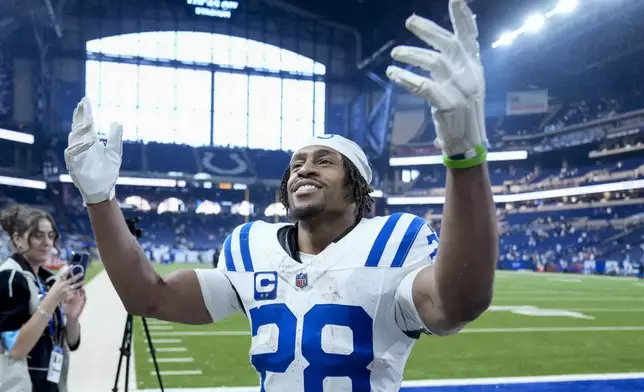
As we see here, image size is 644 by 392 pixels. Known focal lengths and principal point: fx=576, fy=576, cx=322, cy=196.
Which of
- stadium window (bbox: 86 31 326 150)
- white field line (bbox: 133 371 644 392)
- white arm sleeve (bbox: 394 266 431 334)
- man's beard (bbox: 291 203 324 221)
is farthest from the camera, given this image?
stadium window (bbox: 86 31 326 150)

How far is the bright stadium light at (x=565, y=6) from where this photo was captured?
2366cm

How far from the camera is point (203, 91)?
3975 cm

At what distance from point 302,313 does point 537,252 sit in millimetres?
34269

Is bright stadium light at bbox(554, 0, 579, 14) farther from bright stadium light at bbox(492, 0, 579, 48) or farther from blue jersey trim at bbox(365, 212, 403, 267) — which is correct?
blue jersey trim at bbox(365, 212, 403, 267)

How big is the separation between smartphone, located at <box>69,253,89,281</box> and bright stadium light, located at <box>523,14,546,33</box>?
25382mm

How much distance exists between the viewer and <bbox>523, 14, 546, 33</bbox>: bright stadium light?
25.3 m

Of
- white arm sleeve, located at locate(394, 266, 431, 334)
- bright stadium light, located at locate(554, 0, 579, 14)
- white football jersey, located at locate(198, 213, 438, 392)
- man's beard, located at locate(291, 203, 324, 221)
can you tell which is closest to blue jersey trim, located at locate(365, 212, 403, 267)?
white football jersey, located at locate(198, 213, 438, 392)

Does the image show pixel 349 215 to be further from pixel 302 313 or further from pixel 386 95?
pixel 386 95

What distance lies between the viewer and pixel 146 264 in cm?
175

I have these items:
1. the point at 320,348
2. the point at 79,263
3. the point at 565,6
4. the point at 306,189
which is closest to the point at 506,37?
the point at 565,6

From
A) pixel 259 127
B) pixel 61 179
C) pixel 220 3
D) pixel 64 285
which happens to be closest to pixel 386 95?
pixel 259 127

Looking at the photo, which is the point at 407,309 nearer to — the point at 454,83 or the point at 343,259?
the point at 343,259

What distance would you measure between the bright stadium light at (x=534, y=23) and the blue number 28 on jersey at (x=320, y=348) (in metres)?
26.1

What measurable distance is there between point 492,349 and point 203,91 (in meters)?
35.3
